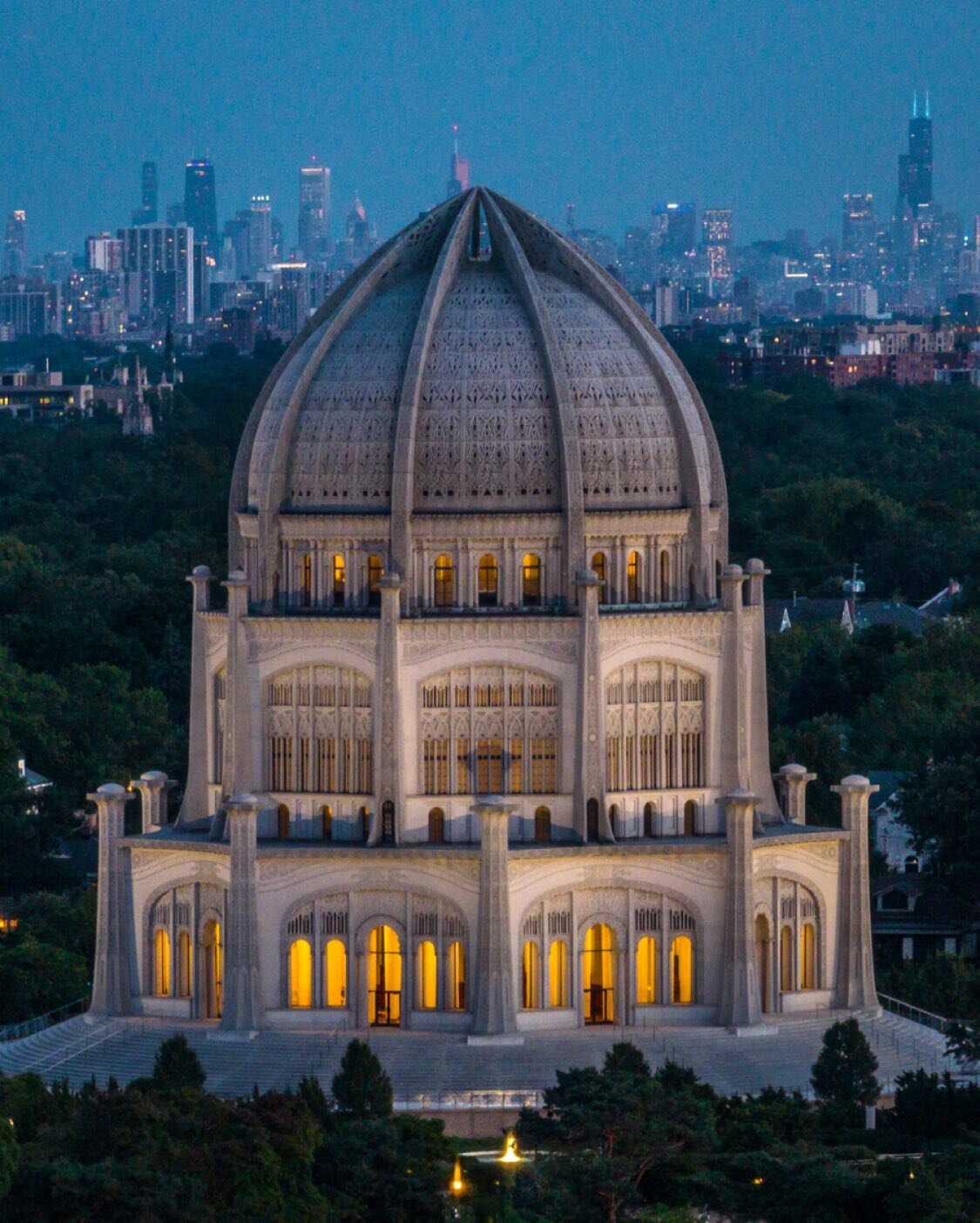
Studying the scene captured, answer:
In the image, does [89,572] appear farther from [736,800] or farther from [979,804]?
[736,800]

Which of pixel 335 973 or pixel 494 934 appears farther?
pixel 335 973

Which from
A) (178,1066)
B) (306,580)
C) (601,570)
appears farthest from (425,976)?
(601,570)

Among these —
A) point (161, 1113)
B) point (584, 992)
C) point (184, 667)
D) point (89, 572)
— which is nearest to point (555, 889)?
point (584, 992)

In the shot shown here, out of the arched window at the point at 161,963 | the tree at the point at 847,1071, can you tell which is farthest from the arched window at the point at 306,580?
the tree at the point at 847,1071

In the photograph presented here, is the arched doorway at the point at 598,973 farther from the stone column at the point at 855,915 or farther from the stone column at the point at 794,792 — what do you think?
the stone column at the point at 794,792

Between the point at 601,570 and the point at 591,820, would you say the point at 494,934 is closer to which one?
the point at 591,820

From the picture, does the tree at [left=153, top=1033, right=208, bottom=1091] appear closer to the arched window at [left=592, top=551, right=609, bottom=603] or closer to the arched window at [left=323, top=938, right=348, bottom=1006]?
the arched window at [left=323, top=938, right=348, bottom=1006]
